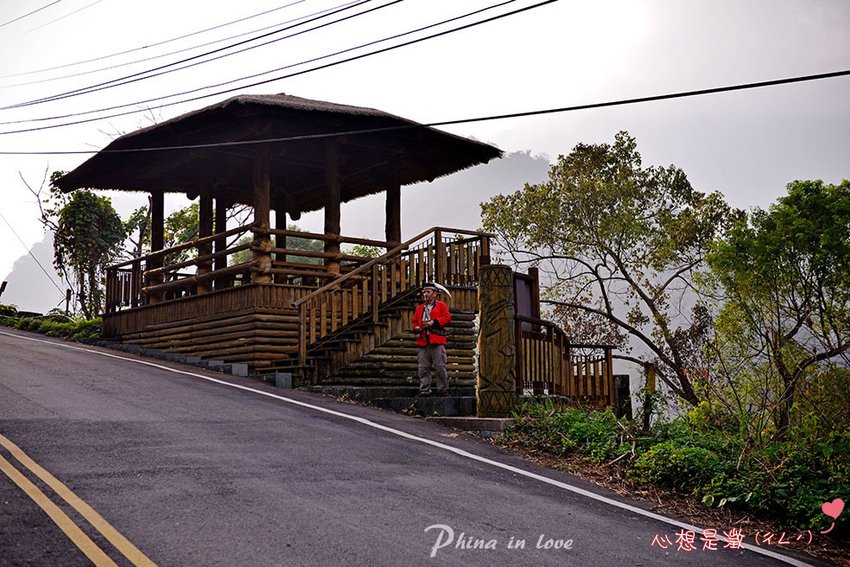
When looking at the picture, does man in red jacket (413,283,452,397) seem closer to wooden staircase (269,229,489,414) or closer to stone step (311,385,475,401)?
stone step (311,385,475,401)

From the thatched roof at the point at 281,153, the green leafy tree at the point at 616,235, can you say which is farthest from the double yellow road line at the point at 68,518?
the green leafy tree at the point at 616,235

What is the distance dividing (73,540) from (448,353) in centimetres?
1487

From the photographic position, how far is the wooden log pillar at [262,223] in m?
19.1

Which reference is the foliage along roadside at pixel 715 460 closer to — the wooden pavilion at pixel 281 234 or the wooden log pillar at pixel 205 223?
the wooden pavilion at pixel 281 234

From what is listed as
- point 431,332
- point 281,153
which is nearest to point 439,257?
point 431,332

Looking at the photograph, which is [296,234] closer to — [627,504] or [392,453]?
[392,453]

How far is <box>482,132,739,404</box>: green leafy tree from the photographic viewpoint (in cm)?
3180

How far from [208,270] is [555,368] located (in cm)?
1071

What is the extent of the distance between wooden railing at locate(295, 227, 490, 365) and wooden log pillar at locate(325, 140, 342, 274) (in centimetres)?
107

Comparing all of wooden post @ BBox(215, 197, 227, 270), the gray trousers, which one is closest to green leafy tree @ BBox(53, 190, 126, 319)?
wooden post @ BBox(215, 197, 227, 270)

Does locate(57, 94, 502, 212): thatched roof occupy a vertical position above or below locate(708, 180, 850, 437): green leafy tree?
above

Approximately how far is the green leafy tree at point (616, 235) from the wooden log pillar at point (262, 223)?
1429cm

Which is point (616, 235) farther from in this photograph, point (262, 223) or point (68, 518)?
point (68, 518)

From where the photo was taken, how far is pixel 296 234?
800 inches
